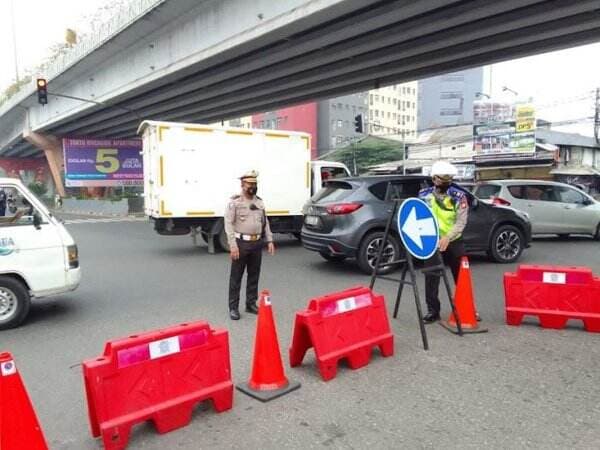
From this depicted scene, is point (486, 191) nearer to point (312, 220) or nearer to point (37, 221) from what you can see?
point (312, 220)

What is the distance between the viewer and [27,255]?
599cm

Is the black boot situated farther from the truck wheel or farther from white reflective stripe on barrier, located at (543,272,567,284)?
the truck wheel

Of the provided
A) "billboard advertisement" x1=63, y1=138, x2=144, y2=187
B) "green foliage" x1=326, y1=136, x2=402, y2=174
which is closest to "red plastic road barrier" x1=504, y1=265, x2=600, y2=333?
"billboard advertisement" x1=63, y1=138, x2=144, y2=187

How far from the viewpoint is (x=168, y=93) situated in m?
22.5

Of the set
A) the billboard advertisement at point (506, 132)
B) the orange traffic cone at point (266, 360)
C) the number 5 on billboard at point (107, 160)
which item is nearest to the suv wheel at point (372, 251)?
the orange traffic cone at point (266, 360)

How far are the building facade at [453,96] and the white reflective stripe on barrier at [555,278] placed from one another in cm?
11132

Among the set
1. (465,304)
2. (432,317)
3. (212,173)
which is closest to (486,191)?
(212,173)

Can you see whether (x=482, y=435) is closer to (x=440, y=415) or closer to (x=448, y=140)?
(x=440, y=415)

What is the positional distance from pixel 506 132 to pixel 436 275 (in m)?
37.6

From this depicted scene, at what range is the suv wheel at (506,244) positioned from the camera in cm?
977

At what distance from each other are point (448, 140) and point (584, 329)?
47.8 m

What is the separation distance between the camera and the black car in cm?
875

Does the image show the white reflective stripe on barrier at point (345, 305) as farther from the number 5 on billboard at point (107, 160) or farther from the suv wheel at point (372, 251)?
the number 5 on billboard at point (107, 160)

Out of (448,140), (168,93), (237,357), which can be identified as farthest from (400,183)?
(448,140)
